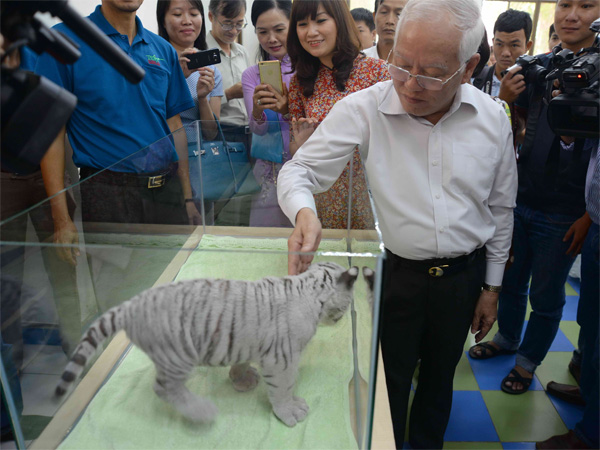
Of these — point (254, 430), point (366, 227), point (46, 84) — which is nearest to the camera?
point (46, 84)

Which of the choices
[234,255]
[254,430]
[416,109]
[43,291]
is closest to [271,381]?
[254,430]

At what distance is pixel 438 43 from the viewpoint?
968 mm

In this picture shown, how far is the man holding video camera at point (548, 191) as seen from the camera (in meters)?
1.57

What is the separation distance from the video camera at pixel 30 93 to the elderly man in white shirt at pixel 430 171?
1.67 feet

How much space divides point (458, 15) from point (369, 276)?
2.15 feet

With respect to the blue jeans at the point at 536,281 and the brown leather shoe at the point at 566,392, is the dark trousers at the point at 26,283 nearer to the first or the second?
the blue jeans at the point at 536,281

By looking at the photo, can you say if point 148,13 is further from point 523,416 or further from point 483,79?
point 523,416

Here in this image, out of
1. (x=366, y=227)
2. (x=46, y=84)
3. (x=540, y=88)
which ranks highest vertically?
(x=46, y=84)

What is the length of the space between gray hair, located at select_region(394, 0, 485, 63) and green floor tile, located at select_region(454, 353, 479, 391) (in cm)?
146

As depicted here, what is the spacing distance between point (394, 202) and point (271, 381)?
0.58 metres

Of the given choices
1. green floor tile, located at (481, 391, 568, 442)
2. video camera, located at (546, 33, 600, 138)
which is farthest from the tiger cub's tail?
green floor tile, located at (481, 391, 568, 442)

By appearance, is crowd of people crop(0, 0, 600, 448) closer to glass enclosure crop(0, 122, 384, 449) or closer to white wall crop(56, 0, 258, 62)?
glass enclosure crop(0, 122, 384, 449)

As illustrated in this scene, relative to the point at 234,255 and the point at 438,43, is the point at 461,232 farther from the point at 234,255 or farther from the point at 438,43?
the point at 234,255

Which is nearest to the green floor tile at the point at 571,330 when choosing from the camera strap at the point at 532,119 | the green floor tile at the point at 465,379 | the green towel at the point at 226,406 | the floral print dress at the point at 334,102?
the green floor tile at the point at 465,379
